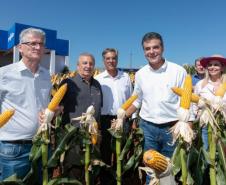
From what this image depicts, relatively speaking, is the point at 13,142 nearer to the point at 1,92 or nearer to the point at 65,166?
the point at 1,92

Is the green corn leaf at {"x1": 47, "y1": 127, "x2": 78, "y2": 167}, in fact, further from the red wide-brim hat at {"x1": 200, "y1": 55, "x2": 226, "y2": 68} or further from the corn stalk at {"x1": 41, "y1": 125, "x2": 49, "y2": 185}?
the red wide-brim hat at {"x1": 200, "y1": 55, "x2": 226, "y2": 68}

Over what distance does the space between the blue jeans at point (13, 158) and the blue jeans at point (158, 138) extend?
163 centimetres

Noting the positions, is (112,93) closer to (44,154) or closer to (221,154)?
(44,154)

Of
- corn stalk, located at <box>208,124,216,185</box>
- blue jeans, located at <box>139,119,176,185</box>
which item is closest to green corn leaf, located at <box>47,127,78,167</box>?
blue jeans, located at <box>139,119,176,185</box>

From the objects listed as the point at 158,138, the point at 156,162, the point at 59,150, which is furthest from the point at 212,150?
the point at 59,150

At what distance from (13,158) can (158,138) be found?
1854 millimetres

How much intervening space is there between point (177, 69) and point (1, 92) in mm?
2192

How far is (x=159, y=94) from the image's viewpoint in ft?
13.6

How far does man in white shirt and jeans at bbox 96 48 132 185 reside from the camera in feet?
16.7

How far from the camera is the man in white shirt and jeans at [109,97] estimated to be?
16.7 ft

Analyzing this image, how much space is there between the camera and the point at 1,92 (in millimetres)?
3262

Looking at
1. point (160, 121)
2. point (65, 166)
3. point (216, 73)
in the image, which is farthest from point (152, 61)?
point (65, 166)

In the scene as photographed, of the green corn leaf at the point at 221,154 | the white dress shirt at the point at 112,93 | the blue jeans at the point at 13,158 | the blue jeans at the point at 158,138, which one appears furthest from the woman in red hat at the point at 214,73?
the blue jeans at the point at 13,158

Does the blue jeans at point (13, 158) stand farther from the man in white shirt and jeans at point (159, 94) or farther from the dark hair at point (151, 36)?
the dark hair at point (151, 36)
